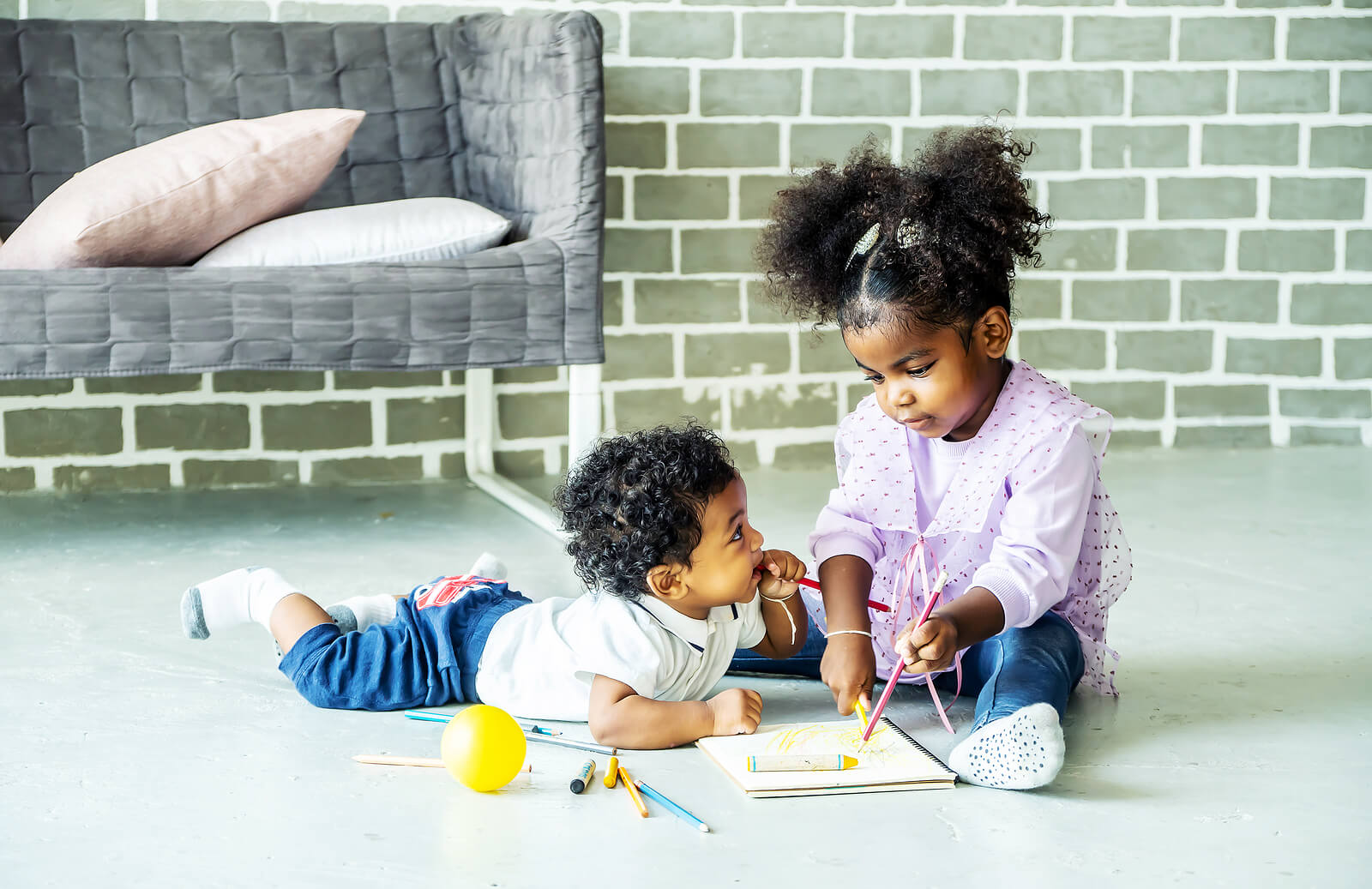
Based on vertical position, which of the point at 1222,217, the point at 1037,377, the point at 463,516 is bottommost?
the point at 463,516

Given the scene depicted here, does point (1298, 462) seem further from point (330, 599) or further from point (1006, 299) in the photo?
point (330, 599)

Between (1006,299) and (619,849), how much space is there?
0.65m

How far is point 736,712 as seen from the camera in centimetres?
127

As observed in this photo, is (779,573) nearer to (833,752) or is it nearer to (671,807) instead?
A: (833,752)

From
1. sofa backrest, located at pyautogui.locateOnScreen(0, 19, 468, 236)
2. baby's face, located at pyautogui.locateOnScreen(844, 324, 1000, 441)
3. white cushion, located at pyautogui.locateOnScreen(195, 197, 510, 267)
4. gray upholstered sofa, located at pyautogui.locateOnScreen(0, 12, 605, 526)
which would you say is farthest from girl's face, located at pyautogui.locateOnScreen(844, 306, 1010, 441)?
sofa backrest, located at pyautogui.locateOnScreen(0, 19, 468, 236)

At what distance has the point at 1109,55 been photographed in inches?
118

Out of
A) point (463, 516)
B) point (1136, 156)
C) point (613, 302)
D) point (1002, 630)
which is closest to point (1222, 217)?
point (1136, 156)

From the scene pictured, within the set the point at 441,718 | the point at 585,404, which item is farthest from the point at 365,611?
the point at 585,404

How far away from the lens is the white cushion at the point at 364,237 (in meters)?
2.04

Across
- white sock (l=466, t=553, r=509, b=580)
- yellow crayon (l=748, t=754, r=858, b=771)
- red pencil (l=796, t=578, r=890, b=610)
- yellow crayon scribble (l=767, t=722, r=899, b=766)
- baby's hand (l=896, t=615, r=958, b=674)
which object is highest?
baby's hand (l=896, t=615, r=958, b=674)

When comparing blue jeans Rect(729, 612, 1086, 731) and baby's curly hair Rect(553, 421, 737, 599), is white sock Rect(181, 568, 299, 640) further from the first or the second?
blue jeans Rect(729, 612, 1086, 731)

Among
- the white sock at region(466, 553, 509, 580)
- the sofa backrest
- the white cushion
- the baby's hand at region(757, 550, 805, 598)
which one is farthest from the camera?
the sofa backrest

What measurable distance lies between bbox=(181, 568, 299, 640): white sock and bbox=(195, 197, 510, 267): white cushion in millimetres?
653

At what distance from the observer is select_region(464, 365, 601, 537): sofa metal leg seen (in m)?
2.15
